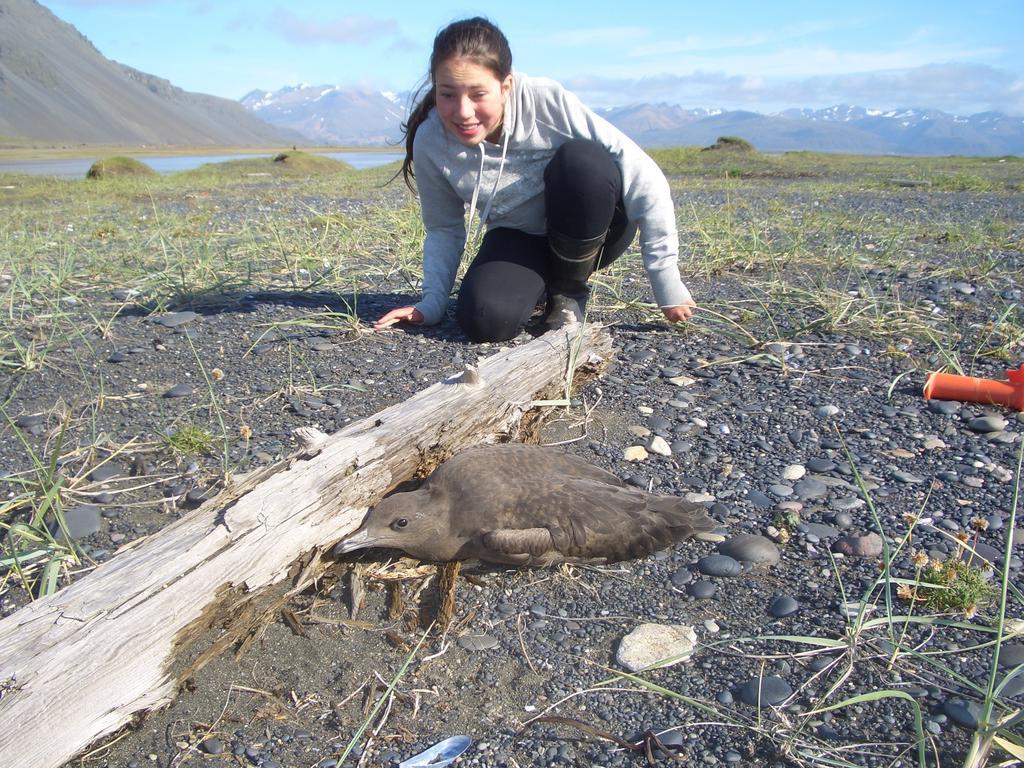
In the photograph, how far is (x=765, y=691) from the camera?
2.03 meters

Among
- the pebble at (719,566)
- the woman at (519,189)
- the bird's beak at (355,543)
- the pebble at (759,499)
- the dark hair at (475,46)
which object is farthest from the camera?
the woman at (519,189)

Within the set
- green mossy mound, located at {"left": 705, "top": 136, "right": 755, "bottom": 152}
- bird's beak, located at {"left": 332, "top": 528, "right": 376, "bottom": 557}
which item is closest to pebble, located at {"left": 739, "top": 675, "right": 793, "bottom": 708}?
bird's beak, located at {"left": 332, "top": 528, "right": 376, "bottom": 557}

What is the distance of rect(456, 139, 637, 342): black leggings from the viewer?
13.4ft

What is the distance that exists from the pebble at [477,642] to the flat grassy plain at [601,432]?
6 centimetres

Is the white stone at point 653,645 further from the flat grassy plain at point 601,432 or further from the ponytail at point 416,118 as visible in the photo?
the ponytail at point 416,118

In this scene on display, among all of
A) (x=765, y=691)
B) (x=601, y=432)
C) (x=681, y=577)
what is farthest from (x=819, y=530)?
(x=601, y=432)

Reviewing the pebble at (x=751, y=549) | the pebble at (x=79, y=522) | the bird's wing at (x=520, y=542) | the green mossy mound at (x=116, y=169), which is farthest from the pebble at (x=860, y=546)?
the green mossy mound at (x=116, y=169)

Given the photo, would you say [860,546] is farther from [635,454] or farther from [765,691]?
[635,454]

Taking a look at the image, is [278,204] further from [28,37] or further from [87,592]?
[28,37]

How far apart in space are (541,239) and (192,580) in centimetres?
321

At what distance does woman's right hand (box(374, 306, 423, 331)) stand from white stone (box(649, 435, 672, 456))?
5.85 feet

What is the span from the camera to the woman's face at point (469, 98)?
3785 mm

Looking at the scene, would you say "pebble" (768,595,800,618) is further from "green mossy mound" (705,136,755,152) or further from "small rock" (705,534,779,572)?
"green mossy mound" (705,136,755,152)

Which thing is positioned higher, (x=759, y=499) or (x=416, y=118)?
(x=416, y=118)
